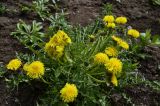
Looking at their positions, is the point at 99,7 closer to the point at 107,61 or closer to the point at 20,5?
the point at 20,5

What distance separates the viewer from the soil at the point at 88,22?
124 inches

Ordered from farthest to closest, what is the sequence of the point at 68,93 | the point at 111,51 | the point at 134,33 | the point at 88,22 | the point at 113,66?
the point at 88,22, the point at 134,33, the point at 111,51, the point at 113,66, the point at 68,93

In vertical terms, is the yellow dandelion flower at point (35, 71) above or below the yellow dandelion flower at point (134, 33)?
below

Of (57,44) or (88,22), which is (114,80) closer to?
(57,44)

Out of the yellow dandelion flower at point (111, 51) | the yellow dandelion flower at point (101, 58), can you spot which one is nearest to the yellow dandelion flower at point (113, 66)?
the yellow dandelion flower at point (101, 58)

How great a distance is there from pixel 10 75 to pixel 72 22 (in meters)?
0.95

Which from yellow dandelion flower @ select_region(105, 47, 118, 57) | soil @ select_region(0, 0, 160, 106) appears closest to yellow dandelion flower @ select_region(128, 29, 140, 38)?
yellow dandelion flower @ select_region(105, 47, 118, 57)

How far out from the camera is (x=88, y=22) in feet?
13.0

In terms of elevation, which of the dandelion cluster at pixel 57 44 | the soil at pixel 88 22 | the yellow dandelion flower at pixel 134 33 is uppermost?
the dandelion cluster at pixel 57 44

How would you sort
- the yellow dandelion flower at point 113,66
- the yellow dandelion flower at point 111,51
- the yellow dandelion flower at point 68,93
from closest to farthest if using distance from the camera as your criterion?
the yellow dandelion flower at point 68,93 < the yellow dandelion flower at point 113,66 < the yellow dandelion flower at point 111,51

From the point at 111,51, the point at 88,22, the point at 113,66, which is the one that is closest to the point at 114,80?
the point at 113,66

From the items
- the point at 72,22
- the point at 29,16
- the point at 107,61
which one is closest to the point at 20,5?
the point at 29,16

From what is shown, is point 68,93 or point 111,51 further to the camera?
point 111,51

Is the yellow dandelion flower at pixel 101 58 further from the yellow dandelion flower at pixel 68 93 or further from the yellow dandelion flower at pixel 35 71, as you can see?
the yellow dandelion flower at pixel 35 71
